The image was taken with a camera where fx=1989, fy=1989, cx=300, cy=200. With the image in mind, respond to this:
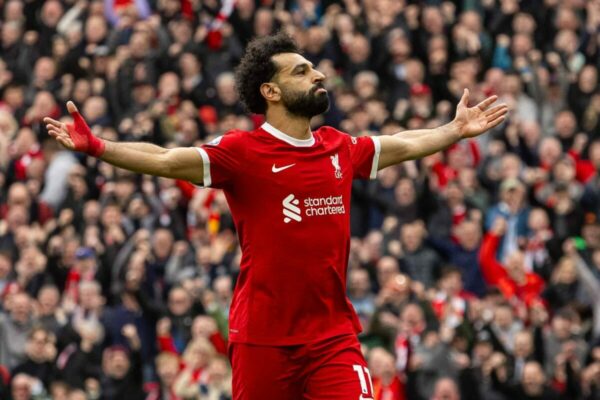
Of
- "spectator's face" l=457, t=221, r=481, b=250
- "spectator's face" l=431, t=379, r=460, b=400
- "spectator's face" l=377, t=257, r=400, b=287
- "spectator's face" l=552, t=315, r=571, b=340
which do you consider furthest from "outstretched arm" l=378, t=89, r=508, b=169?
"spectator's face" l=457, t=221, r=481, b=250

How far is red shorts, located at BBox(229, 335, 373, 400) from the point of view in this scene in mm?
9945

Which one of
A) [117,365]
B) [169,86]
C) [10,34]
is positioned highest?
[10,34]

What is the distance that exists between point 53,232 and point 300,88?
9.02m

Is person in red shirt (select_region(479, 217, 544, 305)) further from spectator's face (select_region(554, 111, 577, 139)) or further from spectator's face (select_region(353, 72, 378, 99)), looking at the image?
spectator's face (select_region(353, 72, 378, 99))

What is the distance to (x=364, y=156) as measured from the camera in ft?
34.2

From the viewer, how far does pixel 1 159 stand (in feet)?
65.7

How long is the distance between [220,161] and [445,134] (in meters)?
1.40

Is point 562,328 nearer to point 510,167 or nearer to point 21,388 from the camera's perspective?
point 510,167

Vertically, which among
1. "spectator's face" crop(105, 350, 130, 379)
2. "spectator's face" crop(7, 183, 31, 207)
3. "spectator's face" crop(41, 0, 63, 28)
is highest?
"spectator's face" crop(41, 0, 63, 28)

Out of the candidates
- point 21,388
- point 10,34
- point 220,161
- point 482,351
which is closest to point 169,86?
point 10,34

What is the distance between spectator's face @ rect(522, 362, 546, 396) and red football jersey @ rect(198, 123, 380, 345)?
19.5ft

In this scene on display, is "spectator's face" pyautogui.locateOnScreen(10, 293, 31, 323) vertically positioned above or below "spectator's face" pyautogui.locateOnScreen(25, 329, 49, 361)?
above

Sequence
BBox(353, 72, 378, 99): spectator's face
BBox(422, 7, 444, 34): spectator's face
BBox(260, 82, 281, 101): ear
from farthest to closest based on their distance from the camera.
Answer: BBox(422, 7, 444, 34): spectator's face < BBox(353, 72, 378, 99): spectator's face < BBox(260, 82, 281, 101): ear

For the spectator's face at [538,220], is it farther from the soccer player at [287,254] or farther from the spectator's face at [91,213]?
the soccer player at [287,254]
